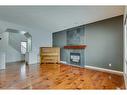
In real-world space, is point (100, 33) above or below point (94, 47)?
above

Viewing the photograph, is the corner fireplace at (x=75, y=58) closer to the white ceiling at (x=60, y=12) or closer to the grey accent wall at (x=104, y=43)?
the grey accent wall at (x=104, y=43)

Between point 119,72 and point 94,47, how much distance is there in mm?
1739

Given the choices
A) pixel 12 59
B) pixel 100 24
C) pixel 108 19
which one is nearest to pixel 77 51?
pixel 100 24

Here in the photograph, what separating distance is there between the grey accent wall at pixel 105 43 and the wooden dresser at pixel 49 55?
2450mm

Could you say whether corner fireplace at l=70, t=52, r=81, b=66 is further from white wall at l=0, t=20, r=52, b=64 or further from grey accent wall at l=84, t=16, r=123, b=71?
white wall at l=0, t=20, r=52, b=64

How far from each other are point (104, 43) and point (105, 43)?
6 cm

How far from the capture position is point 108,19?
5711mm

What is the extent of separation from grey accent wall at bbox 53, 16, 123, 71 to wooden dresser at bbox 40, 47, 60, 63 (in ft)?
7.61

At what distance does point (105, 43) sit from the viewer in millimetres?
5855

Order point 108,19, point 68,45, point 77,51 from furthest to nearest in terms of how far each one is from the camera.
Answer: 1. point 68,45
2. point 77,51
3. point 108,19

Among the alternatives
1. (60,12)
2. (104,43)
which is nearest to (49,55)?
(104,43)
